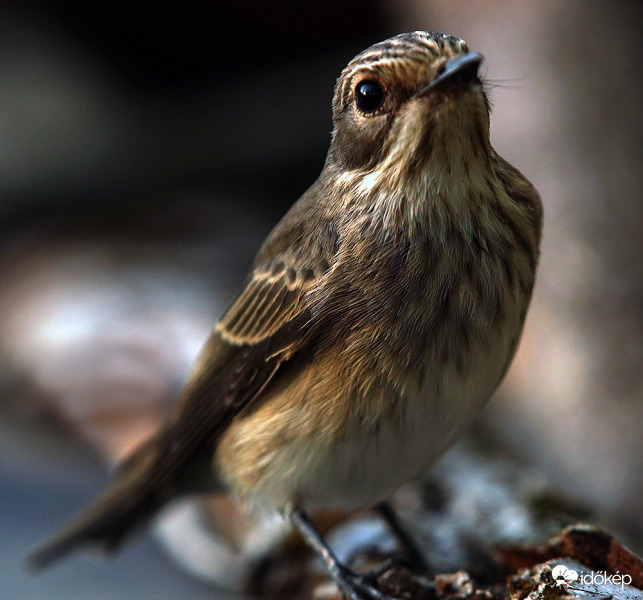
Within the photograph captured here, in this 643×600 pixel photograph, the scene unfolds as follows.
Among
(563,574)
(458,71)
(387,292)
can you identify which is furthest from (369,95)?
(563,574)

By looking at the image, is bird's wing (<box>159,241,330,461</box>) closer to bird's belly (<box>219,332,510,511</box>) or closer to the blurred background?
bird's belly (<box>219,332,510,511</box>)

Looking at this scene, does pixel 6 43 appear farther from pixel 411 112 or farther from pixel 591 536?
pixel 591 536

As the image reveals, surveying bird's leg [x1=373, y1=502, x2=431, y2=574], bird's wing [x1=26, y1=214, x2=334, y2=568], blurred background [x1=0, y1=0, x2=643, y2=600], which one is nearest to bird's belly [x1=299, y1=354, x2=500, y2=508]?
bird's wing [x1=26, y1=214, x2=334, y2=568]

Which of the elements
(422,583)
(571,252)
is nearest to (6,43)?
(571,252)

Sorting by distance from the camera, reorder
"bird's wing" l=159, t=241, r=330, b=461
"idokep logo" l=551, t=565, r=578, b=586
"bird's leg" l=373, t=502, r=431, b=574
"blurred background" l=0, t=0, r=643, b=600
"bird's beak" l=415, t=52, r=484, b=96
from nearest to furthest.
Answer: "bird's beak" l=415, t=52, r=484, b=96
"idokep logo" l=551, t=565, r=578, b=586
"bird's wing" l=159, t=241, r=330, b=461
"bird's leg" l=373, t=502, r=431, b=574
"blurred background" l=0, t=0, r=643, b=600

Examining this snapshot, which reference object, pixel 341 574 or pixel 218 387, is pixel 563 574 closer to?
pixel 341 574

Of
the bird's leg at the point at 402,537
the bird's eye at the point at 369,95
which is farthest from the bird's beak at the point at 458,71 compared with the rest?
the bird's leg at the point at 402,537
